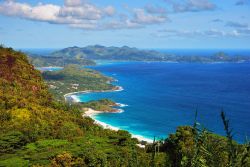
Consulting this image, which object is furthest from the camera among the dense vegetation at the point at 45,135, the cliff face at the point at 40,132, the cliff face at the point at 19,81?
the cliff face at the point at 19,81

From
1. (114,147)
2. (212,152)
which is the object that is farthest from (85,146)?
(212,152)

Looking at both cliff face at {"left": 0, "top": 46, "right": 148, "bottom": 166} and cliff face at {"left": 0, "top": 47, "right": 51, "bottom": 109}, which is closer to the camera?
cliff face at {"left": 0, "top": 46, "right": 148, "bottom": 166}

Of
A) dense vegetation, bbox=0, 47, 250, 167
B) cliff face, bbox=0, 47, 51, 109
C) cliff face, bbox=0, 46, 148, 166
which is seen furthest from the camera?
cliff face, bbox=0, 47, 51, 109

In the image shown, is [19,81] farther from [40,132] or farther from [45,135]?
[45,135]

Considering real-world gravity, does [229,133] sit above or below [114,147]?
above

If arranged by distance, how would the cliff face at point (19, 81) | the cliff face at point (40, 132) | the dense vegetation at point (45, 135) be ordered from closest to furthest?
1. the dense vegetation at point (45, 135)
2. the cliff face at point (40, 132)
3. the cliff face at point (19, 81)

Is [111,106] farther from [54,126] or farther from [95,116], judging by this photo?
[54,126]

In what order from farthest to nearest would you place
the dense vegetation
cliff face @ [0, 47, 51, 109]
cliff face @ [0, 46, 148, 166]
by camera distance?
1. cliff face @ [0, 47, 51, 109]
2. cliff face @ [0, 46, 148, 166]
3. the dense vegetation

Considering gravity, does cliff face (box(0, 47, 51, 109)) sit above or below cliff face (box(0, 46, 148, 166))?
above
